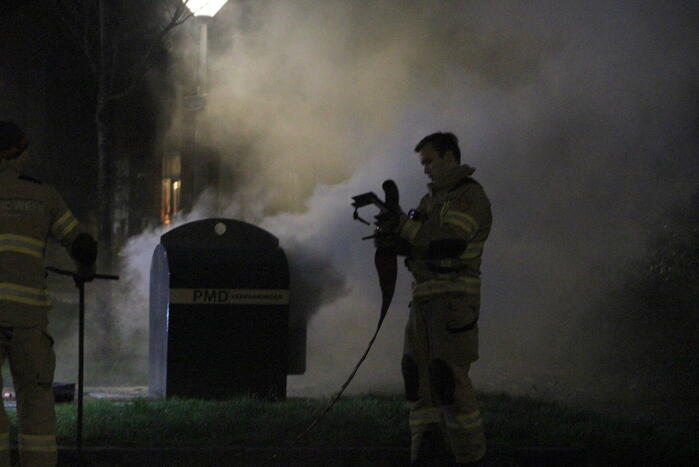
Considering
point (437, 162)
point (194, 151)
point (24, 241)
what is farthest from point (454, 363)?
point (194, 151)

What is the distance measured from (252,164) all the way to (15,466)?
453 inches

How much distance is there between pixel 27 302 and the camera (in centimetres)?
460

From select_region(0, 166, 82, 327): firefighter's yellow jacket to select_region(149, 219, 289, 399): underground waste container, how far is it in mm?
2665

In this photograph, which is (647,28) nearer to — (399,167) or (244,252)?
(399,167)

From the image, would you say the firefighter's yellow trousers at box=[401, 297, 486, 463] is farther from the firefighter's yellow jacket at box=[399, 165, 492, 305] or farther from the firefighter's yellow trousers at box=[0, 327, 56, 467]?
the firefighter's yellow trousers at box=[0, 327, 56, 467]

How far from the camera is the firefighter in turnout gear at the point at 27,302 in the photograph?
4.57 meters

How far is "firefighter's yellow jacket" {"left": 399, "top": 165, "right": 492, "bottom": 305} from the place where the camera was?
492cm

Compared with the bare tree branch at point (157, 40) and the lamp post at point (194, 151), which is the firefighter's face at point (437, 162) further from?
the bare tree branch at point (157, 40)

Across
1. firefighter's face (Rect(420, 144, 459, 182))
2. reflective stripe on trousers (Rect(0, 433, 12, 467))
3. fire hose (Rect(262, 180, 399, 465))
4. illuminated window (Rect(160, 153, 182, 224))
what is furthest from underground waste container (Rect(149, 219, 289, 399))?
illuminated window (Rect(160, 153, 182, 224))

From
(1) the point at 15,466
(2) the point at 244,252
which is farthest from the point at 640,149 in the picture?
(1) the point at 15,466

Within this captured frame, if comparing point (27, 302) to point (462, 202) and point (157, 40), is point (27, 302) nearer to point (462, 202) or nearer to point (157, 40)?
point (462, 202)

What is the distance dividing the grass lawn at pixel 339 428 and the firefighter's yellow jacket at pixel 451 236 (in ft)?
4.54

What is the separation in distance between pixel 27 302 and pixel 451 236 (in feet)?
6.27

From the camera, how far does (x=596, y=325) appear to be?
1112 centimetres
